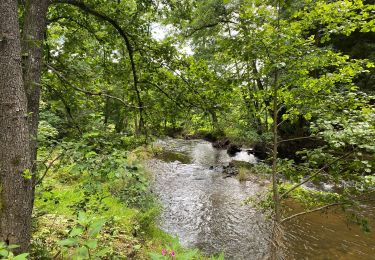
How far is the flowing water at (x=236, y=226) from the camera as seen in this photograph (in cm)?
676

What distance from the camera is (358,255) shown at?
656 centimetres

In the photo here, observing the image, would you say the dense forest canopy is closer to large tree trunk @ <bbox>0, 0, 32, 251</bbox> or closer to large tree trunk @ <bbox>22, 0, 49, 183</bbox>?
large tree trunk @ <bbox>22, 0, 49, 183</bbox>

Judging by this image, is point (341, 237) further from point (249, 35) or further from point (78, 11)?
point (78, 11)

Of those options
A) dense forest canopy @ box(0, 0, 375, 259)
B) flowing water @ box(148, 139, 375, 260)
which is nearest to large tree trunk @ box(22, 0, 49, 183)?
dense forest canopy @ box(0, 0, 375, 259)

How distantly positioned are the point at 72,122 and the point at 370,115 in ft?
13.3

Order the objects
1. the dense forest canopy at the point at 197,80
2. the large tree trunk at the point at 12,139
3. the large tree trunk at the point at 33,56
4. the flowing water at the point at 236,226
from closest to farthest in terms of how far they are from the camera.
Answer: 1. the large tree trunk at the point at 12,139
2. the large tree trunk at the point at 33,56
3. the dense forest canopy at the point at 197,80
4. the flowing water at the point at 236,226

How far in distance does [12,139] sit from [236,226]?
7.09 m

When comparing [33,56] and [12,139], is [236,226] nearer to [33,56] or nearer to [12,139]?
[12,139]

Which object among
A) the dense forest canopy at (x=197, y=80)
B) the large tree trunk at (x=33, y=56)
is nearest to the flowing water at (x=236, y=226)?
the dense forest canopy at (x=197, y=80)

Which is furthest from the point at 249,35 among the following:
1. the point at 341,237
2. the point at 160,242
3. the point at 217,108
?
the point at 341,237

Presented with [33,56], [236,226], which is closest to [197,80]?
[33,56]

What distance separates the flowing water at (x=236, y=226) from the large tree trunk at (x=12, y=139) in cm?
357

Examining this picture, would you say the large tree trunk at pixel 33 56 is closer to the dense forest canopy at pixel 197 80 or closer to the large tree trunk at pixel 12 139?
the dense forest canopy at pixel 197 80

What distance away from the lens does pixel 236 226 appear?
8016mm
